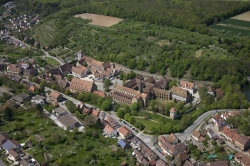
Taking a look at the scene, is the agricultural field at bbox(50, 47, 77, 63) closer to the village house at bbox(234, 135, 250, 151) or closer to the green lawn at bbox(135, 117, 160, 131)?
the green lawn at bbox(135, 117, 160, 131)

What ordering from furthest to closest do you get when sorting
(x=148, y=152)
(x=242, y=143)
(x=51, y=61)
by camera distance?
(x=51, y=61)
(x=242, y=143)
(x=148, y=152)

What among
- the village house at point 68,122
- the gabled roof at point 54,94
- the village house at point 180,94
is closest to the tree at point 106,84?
the gabled roof at point 54,94

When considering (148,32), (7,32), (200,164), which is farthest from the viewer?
(7,32)

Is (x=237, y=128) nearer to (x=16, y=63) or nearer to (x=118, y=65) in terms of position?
(x=118, y=65)

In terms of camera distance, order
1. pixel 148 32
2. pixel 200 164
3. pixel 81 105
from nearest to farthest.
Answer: pixel 200 164 < pixel 81 105 < pixel 148 32

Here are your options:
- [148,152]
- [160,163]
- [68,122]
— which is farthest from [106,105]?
[160,163]

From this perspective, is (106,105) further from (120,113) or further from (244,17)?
(244,17)

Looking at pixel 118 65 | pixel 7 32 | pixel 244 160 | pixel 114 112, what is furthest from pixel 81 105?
pixel 7 32
